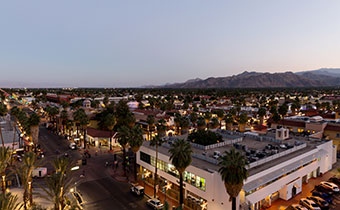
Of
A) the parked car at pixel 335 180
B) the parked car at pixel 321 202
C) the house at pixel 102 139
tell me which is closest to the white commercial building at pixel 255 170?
the parked car at pixel 335 180

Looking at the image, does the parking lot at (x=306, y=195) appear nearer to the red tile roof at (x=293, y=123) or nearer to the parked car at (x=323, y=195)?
the parked car at (x=323, y=195)

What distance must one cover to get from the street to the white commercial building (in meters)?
5.80

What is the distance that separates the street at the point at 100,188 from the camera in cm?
3128

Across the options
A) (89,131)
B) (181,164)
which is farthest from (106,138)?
(181,164)

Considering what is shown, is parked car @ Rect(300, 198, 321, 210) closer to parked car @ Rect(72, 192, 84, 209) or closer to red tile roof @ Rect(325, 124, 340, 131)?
parked car @ Rect(72, 192, 84, 209)

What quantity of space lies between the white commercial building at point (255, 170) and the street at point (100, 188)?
5.80 meters

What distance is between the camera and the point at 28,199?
101 feet

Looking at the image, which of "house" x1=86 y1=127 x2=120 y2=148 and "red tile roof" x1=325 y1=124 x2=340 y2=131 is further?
"house" x1=86 y1=127 x2=120 y2=148

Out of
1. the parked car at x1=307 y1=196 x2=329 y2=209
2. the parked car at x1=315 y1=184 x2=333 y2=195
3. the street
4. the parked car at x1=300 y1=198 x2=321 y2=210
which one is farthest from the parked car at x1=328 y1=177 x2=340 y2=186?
the street

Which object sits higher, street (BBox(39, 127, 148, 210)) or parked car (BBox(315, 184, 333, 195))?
parked car (BBox(315, 184, 333, 195))

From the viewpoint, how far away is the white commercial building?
26.9 meters

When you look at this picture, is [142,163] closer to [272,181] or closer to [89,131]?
[272,181]

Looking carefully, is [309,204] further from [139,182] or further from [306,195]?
[139,182]

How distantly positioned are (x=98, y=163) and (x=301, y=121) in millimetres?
59170
